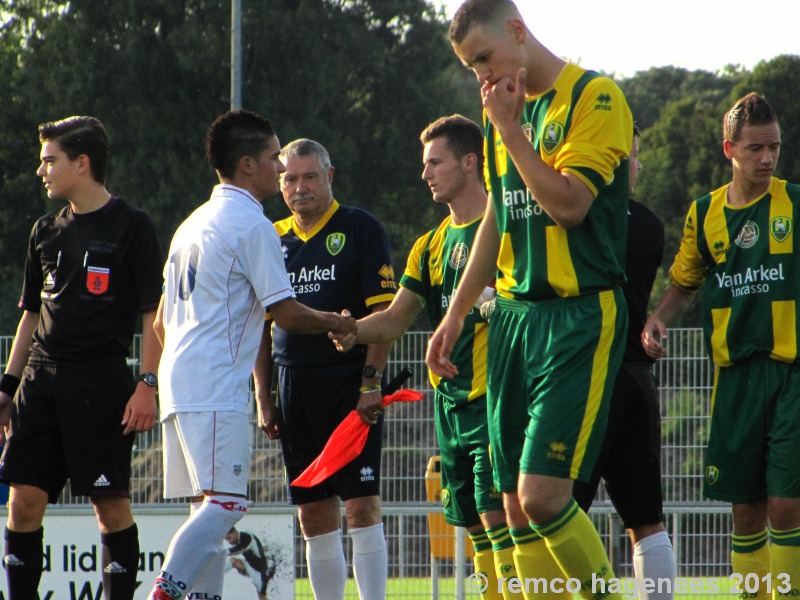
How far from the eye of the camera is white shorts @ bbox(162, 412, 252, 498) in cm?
519

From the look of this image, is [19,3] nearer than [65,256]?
No

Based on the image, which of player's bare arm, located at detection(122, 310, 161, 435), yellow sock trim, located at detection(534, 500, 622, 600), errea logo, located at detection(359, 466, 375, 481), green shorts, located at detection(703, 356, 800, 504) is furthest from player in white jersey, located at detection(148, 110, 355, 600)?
green shorts, located at detection(703, 356, 800, 504)

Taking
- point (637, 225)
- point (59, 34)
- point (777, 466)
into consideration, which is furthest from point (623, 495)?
point (59, 34)

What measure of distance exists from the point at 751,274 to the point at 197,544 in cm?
288

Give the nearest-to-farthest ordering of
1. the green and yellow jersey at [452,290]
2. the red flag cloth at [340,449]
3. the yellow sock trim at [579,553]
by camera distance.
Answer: the yellow sock trim at [579,553], the green and yellow jersey at [452,290], the red flag cloth at [340,449]

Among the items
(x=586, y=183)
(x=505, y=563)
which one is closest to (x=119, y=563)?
(x=505, y=563)

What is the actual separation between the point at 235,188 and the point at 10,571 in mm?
2316

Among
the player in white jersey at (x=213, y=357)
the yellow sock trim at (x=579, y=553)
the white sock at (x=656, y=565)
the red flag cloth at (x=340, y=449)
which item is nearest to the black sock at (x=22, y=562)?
the player in white jersey at (x=213, y=357)

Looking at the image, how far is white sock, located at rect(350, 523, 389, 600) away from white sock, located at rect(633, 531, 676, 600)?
1.44 m

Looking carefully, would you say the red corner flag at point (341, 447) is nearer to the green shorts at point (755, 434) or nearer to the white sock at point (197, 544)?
the white sock at point (197, 544)

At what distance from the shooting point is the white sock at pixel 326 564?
677cm

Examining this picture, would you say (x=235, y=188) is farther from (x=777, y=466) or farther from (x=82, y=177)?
(x=777, y=466)

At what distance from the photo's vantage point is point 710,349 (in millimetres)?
6117

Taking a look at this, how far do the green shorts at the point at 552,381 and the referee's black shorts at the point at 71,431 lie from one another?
250 centimetres
